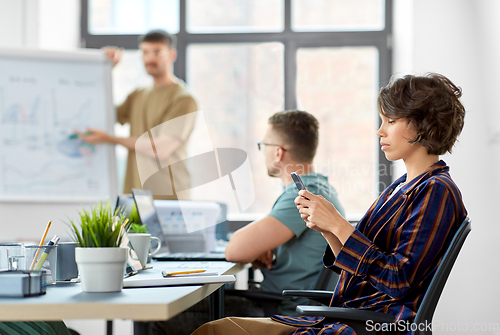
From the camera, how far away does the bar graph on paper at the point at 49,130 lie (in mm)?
2934

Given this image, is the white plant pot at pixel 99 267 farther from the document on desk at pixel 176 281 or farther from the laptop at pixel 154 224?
the laptop at pixel 154 224

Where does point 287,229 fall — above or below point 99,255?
below

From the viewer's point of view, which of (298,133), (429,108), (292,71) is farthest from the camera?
(292,71)

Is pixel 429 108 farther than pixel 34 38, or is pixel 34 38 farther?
pixel 34 38

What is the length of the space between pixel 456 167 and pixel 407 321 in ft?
7.15

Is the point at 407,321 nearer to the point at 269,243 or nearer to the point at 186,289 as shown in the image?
the point at 186,289

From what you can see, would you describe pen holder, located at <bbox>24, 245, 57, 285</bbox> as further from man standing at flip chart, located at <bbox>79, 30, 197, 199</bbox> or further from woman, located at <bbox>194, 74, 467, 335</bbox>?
man standing at flip chart, located at <bbox>79, 30, 197, 199</bbox>

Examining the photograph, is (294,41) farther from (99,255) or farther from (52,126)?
(99,255)

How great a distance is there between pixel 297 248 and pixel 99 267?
3.17ft

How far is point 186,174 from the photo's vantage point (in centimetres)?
219

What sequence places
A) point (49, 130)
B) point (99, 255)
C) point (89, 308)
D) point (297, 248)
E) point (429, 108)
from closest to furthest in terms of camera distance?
point (89, 308), point (99, 255), point (429, 108), point (297, 248), point (49, 130)

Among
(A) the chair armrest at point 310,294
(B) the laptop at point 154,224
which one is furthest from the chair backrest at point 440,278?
(B) the laptop at point 154,224

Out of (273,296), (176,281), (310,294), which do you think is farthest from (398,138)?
(273,296)

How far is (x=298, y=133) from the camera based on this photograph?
1.93 meters
